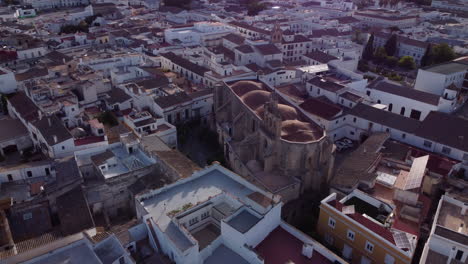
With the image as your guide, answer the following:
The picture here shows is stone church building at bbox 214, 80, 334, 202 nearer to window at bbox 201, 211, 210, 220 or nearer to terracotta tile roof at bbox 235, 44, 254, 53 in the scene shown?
window at bbox 201, 211, 210, 220

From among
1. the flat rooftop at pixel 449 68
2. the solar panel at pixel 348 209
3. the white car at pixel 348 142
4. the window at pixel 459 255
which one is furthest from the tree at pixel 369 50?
the window at pixel 459 255

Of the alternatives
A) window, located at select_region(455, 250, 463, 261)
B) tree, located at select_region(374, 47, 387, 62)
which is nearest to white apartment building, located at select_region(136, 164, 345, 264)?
window, located at select_region(455, 250, 463, 261)

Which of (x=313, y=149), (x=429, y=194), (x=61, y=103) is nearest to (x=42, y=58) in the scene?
(x=61, y=103)

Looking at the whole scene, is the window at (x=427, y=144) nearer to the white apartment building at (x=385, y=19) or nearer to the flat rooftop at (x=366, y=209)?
the flat rooftop at (x=366, y=209)

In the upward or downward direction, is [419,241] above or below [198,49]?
below

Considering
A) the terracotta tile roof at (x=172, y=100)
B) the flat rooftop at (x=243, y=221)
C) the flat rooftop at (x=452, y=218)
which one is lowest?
the flat rooftop at (x=452, y=218)

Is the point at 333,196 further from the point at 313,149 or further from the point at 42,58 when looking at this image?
the point at 42,58

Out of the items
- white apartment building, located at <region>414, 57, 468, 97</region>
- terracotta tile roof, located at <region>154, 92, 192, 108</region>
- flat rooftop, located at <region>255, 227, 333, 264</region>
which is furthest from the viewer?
white apartment building, located at <region>414, 57, 468, 97</region>
